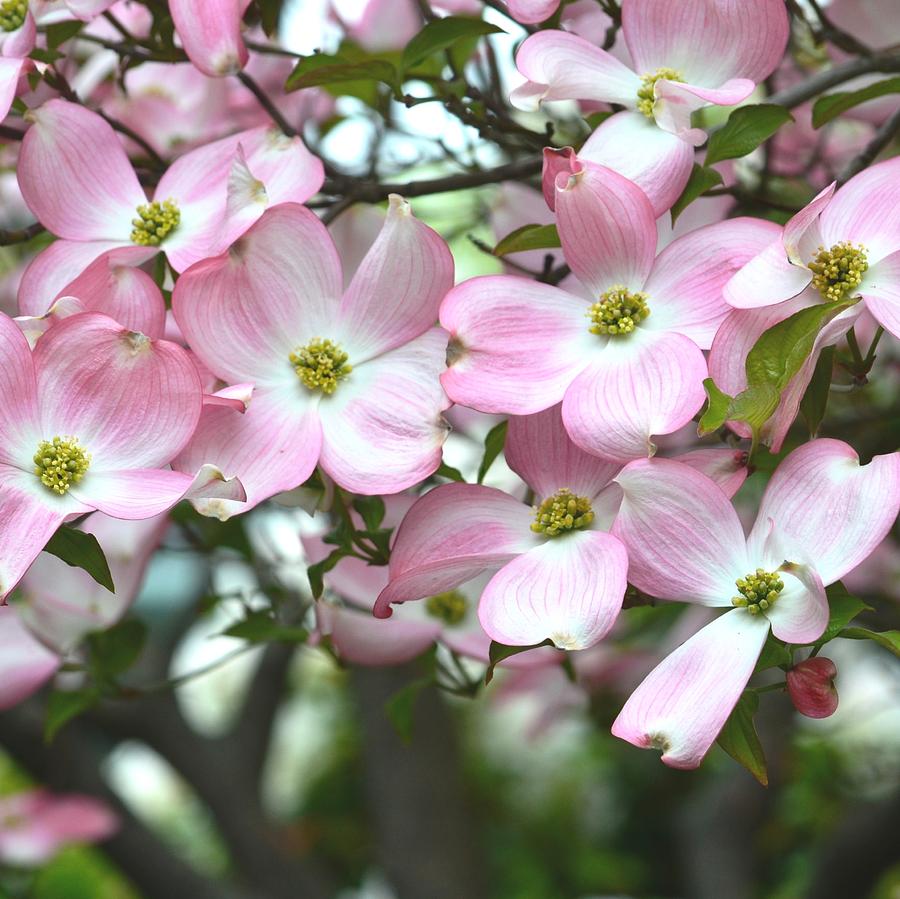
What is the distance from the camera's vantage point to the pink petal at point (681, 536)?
0.44 metres

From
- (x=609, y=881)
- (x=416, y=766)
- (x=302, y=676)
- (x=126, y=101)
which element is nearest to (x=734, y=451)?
(x=126, y=101)

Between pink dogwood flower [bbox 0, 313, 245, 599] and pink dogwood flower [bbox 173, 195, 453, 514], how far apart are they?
2 centimetres

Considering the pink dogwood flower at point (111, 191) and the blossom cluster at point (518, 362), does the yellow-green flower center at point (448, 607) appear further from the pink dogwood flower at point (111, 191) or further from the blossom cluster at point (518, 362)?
the pink dogwood flower at point (111, 191)

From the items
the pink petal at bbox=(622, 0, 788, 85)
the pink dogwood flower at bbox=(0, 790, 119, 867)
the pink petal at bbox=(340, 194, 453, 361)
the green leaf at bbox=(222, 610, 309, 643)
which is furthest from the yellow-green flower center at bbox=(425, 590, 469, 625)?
the pink dogwood flower at bbox=(0, 790, 119, 867)

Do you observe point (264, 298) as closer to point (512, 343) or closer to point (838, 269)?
point (512, 343)

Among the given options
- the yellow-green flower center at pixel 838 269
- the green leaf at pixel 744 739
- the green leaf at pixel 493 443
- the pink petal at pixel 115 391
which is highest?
the yellow-green flower center at pixel 838 269

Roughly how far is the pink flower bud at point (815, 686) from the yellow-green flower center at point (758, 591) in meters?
0.03

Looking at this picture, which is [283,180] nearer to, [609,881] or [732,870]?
[732,870]

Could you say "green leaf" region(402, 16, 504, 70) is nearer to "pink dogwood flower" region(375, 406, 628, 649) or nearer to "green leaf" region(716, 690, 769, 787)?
"pink dogwood flower" region(375, 406, 628, 649)

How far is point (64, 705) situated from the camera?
76 cm

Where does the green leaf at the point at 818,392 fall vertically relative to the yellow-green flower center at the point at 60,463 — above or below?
above

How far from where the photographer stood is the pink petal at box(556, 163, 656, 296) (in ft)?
1.56

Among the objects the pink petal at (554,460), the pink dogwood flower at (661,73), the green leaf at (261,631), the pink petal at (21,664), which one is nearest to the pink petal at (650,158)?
the pink dogwood flower at (661,73)

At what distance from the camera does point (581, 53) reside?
54 centimetres
